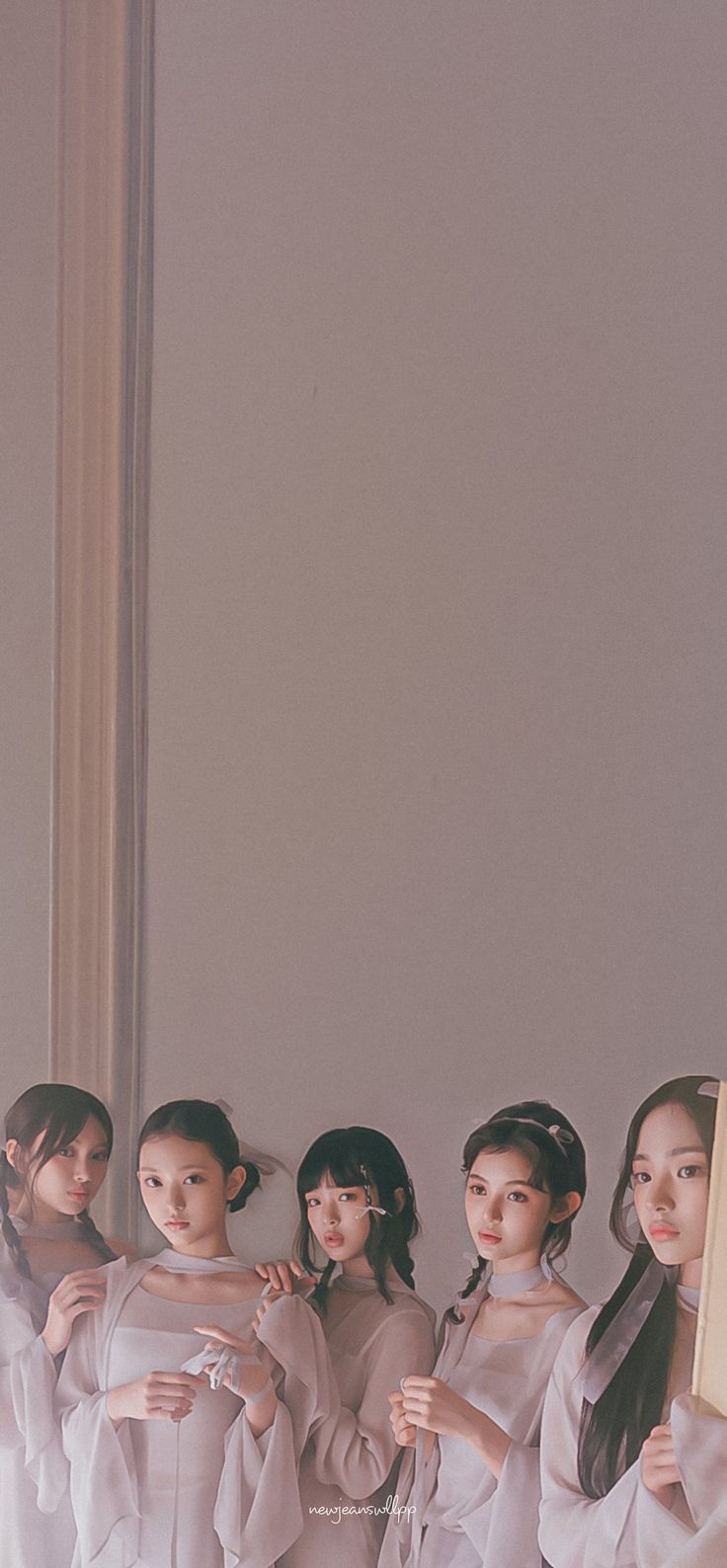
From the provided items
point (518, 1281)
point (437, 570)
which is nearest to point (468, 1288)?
point (518, 1281)

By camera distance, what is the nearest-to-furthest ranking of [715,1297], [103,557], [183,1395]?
[715,1297]
[183,1395]
[103,557]

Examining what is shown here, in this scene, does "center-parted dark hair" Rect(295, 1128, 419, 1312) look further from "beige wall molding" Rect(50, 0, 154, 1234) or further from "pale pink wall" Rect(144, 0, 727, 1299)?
"beige wall molding" Rect(50, 0, 154, 1234)

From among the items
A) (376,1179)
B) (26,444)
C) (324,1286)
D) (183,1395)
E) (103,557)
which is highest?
(26,444)

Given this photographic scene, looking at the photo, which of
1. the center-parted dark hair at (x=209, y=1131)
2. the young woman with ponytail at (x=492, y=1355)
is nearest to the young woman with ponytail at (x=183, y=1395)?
the center-parted dark hair at (x=209, y=1131)

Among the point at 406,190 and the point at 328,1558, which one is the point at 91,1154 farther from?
the point at 406,190

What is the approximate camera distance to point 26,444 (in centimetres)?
164

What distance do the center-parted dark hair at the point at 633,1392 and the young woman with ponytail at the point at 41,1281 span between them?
543 millimetres

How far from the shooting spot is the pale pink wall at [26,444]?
1623 mm

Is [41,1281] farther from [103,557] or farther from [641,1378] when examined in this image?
[103,557]

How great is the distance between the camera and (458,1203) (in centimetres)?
148

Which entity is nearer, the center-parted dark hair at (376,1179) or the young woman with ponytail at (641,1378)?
the young woman with ponytail at (641,1378)

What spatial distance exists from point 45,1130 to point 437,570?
76 centimetres

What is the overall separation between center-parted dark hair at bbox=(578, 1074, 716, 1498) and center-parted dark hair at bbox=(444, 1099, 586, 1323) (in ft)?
0.28

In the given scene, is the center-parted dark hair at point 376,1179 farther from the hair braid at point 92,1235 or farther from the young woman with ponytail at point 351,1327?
the hair braid at point 92,1235
